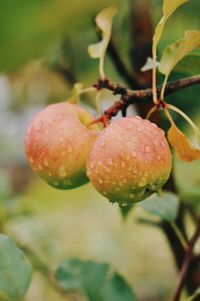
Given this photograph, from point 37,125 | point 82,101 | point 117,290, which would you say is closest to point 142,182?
point 37,125

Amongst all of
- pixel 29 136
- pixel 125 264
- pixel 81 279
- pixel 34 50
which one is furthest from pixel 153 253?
pixel 34 50

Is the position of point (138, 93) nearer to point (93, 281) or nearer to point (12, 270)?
point (12, 270)

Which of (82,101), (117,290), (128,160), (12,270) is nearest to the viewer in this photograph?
(128,160)

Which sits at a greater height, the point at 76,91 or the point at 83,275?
the point at 76,91

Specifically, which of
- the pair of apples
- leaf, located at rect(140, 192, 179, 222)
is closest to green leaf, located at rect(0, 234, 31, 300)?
the pair of apples

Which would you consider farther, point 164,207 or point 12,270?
point 164,207

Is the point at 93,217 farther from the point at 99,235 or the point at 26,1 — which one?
the point at 26,1

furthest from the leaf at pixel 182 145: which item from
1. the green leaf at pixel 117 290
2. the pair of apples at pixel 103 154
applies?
the green leaf at pixel 117 290
